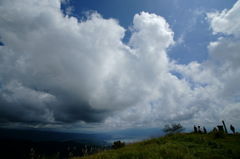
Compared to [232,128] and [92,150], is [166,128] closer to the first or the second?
[232,128]

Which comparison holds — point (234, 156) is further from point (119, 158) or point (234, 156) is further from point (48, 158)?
point (48, 158)

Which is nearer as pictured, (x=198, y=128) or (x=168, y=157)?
(x=168, y=157)

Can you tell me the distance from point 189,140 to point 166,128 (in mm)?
40634

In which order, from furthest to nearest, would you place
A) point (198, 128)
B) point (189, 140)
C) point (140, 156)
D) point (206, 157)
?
1. point (198, 128)
2. point (189, 140)
3. point (140, 156)
4. point (206, 157)

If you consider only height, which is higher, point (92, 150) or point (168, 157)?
point (168, 157)

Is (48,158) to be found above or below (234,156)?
below

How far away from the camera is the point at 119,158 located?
10898mm

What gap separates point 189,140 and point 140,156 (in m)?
10.8

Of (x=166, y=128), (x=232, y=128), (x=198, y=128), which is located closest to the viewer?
(x=232, y=128)

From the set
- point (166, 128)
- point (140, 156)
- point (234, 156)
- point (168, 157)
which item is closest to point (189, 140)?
point (234, 156)

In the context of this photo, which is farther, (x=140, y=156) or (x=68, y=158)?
(x=68, y=158)

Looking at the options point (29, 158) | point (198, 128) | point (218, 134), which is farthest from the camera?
point (198, 128)

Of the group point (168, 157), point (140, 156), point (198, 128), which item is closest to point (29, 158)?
point (140, 156)

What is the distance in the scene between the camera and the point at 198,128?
1022 inches
